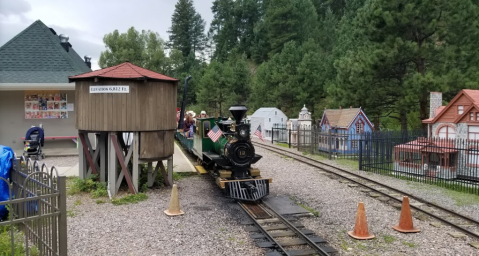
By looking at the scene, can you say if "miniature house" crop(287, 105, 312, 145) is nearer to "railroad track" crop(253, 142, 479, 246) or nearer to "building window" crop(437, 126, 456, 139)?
"railroad track" crop(253, 142, 479, 246)

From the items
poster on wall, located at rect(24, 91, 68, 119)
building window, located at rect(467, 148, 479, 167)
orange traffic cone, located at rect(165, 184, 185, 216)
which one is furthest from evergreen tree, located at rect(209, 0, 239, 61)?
orange traffic cone, located at rect(165, 184, 185, 216)

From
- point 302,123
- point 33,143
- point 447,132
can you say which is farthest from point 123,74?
point 302,123

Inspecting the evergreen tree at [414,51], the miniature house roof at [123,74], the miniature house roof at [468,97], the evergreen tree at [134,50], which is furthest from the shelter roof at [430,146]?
the evergreen tree at [134,50]

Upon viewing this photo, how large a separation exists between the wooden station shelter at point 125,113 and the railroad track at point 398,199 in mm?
6998

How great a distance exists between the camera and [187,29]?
275 ft

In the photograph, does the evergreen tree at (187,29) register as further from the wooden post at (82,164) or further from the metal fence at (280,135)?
the wooden post at (82,164)

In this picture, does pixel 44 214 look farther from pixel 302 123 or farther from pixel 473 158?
pixel 302 123

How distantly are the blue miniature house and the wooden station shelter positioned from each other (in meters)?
11.6

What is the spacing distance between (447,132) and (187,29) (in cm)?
7460

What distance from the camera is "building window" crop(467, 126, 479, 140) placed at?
1405cm

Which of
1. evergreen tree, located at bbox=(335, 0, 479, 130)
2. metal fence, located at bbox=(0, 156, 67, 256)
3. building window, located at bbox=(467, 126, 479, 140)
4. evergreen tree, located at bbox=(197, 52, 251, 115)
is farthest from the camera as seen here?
evergreen tree, located at bbox=(197, 52, 251, 115)

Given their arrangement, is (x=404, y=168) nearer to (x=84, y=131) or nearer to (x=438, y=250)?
(x=438, y=250)

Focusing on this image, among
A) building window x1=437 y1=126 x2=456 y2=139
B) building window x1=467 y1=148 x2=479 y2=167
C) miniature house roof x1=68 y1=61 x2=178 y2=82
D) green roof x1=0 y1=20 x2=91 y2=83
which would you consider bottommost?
building window x1=467 y1=148 x2=479 y2=167

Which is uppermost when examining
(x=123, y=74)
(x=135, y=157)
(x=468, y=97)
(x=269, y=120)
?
(x=123, y=74)
